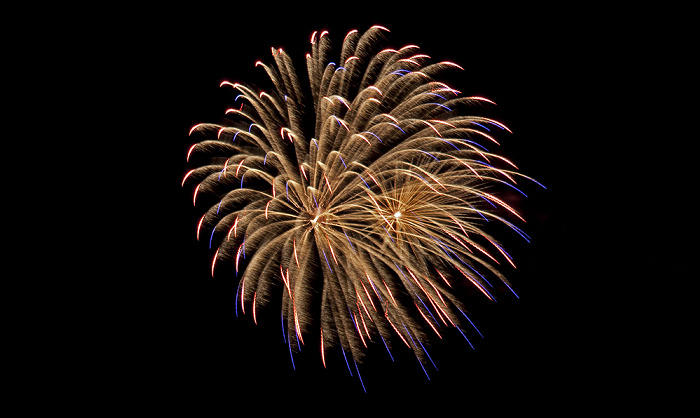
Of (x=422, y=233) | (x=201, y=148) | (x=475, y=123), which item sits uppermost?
(x=201, y=148)

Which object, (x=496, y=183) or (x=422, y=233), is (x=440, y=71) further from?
(x=422, y=233)

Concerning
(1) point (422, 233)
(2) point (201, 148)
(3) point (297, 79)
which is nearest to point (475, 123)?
(1) point (422, 233)

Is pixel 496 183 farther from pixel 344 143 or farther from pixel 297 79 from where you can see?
pixel 297 79

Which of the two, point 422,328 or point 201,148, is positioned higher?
point 201,148

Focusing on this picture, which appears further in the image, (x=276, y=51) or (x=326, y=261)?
(x=276, y=51)

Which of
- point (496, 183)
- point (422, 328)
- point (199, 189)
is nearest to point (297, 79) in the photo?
point (199, 189)

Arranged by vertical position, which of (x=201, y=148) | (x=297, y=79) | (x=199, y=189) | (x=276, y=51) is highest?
(x=276, y=51)

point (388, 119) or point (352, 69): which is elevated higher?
point (352, 69)

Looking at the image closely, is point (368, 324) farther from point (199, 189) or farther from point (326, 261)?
point (199, 189)
